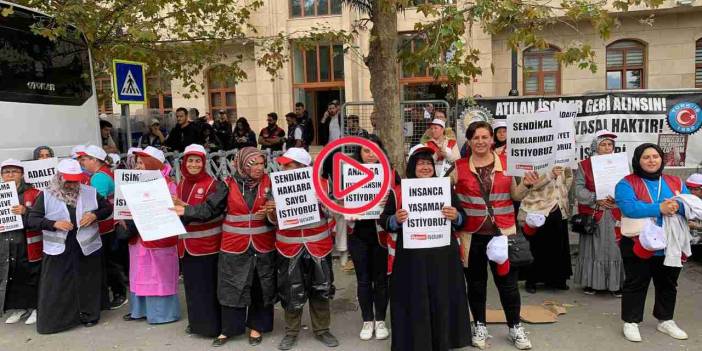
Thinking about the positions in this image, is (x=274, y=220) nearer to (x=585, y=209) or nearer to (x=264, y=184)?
(x=264, y=184)

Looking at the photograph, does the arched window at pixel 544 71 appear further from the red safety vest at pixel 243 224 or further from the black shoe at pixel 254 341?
the black shoe at pixel 254 341

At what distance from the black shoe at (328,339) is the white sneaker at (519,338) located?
1484 millimetres

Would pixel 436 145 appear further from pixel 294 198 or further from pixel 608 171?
pixel 294 198

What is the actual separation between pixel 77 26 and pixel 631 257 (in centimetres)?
697

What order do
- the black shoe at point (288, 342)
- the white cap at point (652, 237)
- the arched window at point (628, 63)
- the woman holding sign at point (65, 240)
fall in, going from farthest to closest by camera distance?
the arched window at point (628, 63) → the woman holding sign at point (65, 240) → the black shoe at point (288, 342) → the white cap at point (652, 237)

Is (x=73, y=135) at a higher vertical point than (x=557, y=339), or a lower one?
higher

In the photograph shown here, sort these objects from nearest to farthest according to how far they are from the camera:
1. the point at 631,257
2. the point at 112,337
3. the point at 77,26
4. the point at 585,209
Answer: the point at 631,257 → the point at 112,337 → the point at 585,209 → the point at 77,26

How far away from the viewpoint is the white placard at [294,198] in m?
4.53

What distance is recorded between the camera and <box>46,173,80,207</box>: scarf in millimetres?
5309

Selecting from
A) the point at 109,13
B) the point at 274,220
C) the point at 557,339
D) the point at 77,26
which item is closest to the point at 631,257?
the point at 557,339

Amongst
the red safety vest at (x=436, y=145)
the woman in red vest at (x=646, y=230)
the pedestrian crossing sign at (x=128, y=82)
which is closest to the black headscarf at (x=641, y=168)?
the woman in red vest at (x=646, y=230)

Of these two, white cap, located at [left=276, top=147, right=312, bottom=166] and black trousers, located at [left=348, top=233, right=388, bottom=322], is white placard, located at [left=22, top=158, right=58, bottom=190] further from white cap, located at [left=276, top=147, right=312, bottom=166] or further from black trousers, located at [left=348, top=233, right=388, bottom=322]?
black trousers, located at [left=348, top=233, right=388, bottom=322]

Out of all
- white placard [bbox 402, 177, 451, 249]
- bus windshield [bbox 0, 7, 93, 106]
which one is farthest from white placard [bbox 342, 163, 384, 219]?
bus windshield [bbox 0, 7, 93, 106]

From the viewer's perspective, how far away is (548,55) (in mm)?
17625
